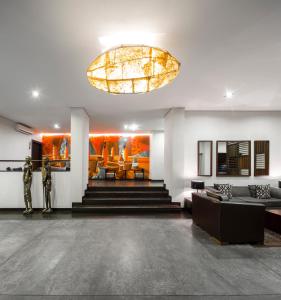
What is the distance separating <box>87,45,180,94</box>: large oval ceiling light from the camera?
258 centimetres

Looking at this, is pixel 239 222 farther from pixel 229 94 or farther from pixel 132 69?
pixel 132 69

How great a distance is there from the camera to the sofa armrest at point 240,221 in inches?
143

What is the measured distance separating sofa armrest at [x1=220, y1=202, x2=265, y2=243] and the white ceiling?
2.47 m

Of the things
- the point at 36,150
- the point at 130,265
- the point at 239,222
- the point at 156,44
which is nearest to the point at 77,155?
the point at 130,265

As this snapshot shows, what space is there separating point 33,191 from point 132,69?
536 centimetres

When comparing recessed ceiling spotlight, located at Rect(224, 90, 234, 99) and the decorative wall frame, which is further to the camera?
the decorative wall frame

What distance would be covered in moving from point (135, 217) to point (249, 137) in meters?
4.43

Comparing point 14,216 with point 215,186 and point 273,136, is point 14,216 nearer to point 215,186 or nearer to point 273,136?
point 215,186

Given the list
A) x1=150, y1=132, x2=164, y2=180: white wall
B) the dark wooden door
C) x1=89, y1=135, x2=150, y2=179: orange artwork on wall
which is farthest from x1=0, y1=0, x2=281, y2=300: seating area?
x1=89, y1=135, x2=150, y2=179: orange artwork on wall

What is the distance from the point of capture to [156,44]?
2.84 metres

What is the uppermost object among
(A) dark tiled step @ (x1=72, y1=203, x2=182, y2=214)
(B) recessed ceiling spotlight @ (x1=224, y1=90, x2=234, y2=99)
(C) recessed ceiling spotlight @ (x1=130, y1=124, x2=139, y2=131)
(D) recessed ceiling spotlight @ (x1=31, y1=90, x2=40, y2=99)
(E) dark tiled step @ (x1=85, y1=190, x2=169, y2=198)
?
(B) recessed ceiling spotlight @ (x1=224, y1=90, x2=234, y2=99)

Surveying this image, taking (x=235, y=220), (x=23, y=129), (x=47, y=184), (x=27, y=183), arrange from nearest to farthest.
→ (x=235, y=220) → (x=27, y=183) → (x=47, y=184) → (x=23, y=129)

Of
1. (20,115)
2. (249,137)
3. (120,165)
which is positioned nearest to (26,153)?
(20,115)

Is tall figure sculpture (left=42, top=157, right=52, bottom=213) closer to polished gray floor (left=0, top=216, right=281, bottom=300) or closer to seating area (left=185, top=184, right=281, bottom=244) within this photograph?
polished gray floor (left=0, top=216, right=281, bottom=300)
